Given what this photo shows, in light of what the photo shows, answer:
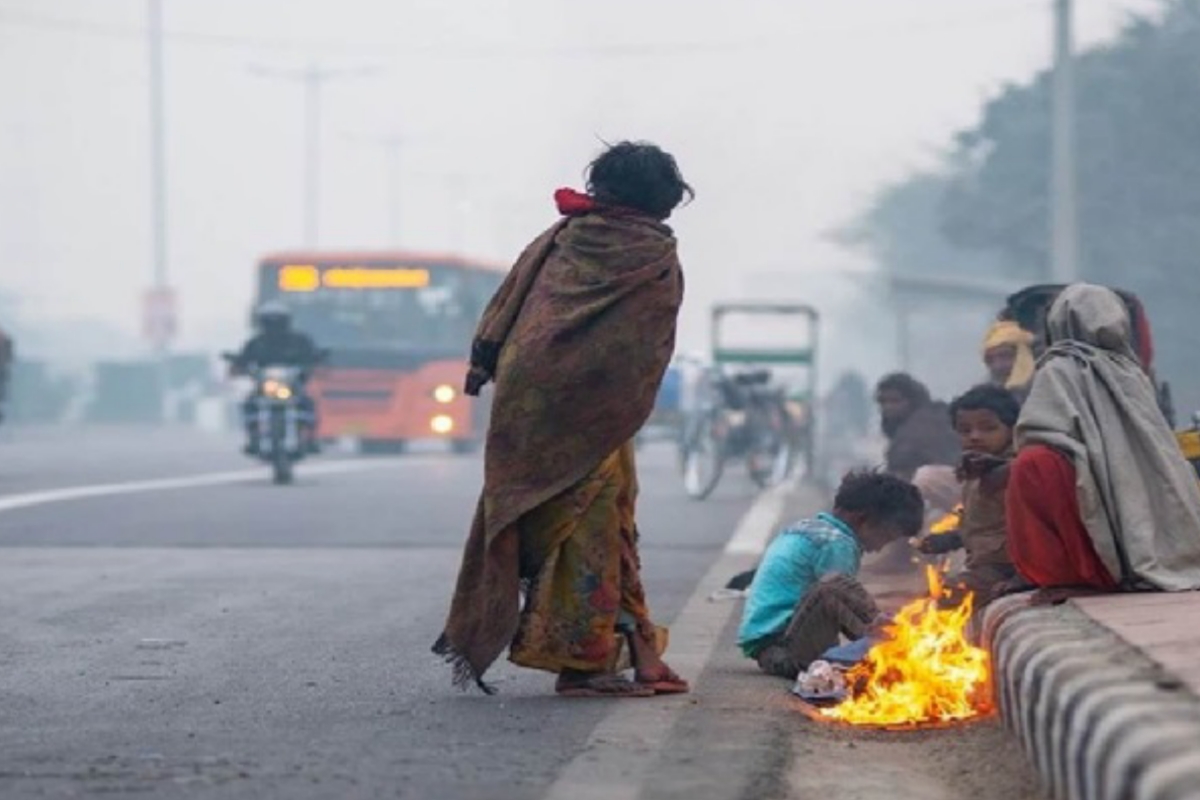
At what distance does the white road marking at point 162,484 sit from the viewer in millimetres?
21992

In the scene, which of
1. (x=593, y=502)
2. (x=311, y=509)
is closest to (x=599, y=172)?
(x=593, y=502)

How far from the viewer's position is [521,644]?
871cm

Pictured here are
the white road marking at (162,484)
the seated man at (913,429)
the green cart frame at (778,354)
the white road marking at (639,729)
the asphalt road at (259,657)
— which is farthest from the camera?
the green cart frame at (778,354)

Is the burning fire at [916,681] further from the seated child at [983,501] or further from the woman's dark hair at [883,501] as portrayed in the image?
the seated child at [983,501]

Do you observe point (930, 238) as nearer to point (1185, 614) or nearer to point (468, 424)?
point (468, 424)

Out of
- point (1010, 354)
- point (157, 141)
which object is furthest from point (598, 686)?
point (157, 141)

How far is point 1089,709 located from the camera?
6.36m

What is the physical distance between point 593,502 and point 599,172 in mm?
945

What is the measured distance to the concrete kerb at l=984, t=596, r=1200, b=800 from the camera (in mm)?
5578

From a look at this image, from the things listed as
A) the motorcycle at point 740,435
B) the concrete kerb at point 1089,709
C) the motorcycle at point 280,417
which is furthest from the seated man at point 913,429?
the motorcycle at point 280,417

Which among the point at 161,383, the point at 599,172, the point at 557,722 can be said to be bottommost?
the point at 161,383

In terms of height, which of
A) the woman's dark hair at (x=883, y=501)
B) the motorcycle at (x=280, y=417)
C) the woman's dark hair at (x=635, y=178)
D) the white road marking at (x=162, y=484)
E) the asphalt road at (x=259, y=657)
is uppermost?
the woman's dark hair at (x=635, y=178)

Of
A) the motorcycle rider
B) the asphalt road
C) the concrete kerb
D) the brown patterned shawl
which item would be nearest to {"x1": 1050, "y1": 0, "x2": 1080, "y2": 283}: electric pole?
the motorcycle rider

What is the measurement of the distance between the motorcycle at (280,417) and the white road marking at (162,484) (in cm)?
51
